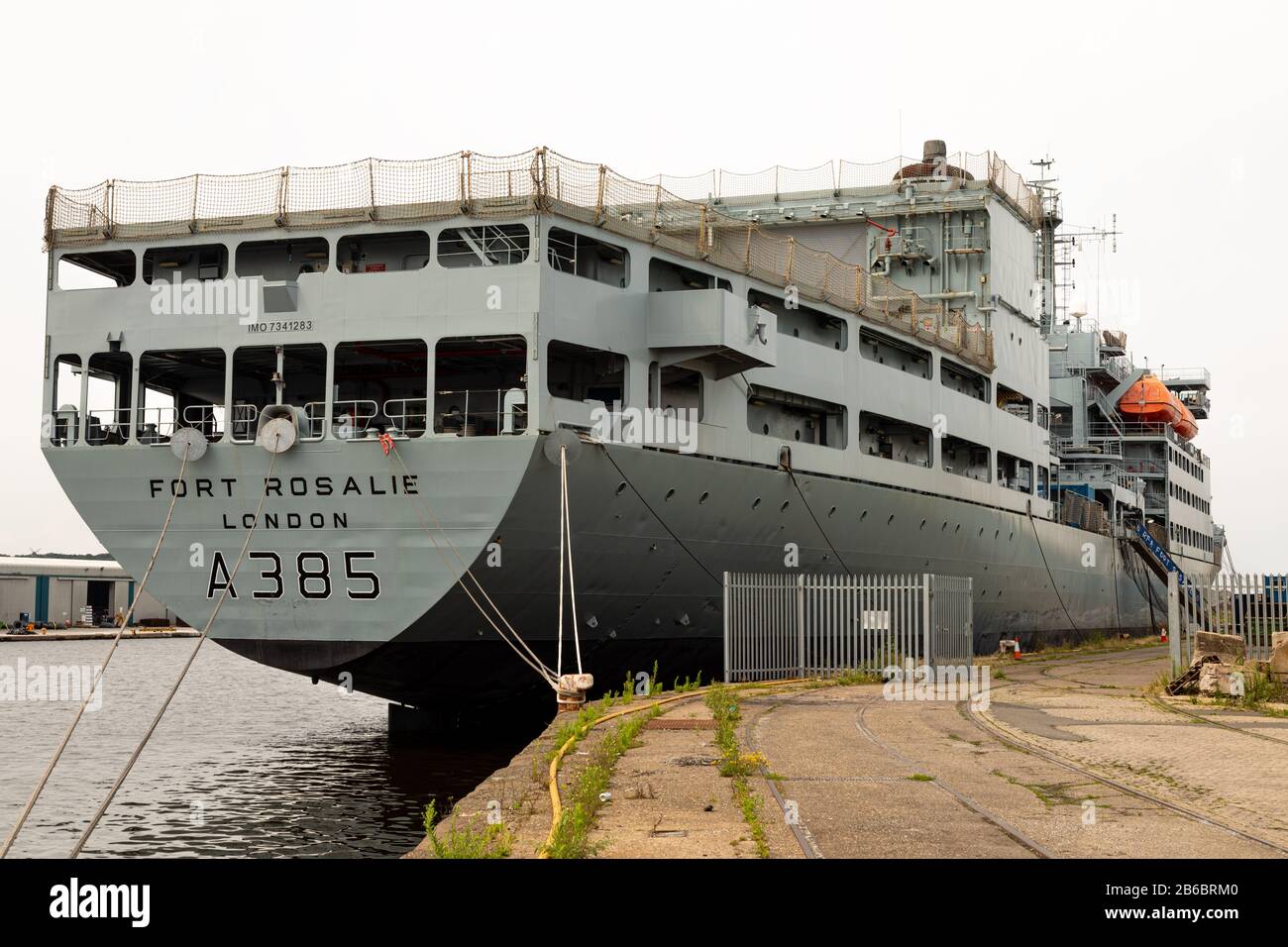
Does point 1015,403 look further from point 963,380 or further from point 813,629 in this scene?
point 813,629

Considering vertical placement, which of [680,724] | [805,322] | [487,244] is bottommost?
[680,724]

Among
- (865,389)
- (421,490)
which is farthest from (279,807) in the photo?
(865,389)

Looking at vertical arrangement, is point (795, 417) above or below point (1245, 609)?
above

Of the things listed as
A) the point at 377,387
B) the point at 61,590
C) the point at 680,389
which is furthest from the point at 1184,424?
the point at 61,590

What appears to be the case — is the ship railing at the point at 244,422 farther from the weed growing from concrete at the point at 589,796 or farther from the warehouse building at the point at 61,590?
the warehouse building at the point at 61,590

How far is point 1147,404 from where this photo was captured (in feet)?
166

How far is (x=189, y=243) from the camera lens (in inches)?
781

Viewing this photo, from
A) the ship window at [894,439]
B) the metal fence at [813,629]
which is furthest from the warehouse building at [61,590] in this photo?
the metal fence at [813,629]

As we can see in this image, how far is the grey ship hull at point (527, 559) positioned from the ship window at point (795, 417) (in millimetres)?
1122

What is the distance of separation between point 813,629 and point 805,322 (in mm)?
6428

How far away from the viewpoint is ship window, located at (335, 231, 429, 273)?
19.5m

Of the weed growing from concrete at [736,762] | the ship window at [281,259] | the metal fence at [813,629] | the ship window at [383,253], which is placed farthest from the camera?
the metal fence at [813,629]

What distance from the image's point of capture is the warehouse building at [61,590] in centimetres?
6731
